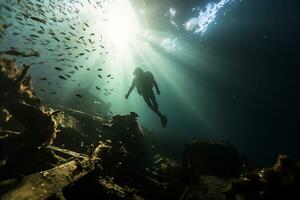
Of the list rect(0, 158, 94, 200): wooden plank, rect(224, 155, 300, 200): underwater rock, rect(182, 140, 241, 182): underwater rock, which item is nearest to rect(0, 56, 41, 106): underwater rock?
rect(0, 158, 94, 200): wooden plank

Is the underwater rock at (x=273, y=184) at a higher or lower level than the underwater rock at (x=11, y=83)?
lower

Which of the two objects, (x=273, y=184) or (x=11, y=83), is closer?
(x=273, y=184)

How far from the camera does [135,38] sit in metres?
45.2

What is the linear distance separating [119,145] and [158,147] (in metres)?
7.18

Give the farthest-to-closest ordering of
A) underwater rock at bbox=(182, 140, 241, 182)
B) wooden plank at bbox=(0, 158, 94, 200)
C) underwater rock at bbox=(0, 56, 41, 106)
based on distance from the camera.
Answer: underwater rock at bbox=(0, 56, 41, 106), underwater rock at bbox=(182, 140, 241, 182), wooden plank at bbox=(0, 158, 94, 200)

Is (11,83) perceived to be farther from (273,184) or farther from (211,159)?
(273,184)

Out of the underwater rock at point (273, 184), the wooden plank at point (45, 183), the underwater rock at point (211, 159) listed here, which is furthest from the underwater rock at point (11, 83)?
the underwater rock at point (273, 184)

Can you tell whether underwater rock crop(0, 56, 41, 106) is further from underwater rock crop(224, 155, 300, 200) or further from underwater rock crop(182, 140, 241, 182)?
underwater rock crop(224, 155, 300, 200)

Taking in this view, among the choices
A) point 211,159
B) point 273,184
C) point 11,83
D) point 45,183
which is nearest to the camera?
point 273,184

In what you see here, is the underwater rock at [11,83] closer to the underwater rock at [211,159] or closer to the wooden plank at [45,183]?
the wooden plank at [45,183]

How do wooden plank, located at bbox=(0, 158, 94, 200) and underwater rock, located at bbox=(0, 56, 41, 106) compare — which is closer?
wooden plank, located at bbox=(0, 158, 94, 200)

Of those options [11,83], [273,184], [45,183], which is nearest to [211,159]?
[273,184]

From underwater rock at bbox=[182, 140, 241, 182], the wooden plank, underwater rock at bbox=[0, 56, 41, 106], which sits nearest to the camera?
the wooden plank

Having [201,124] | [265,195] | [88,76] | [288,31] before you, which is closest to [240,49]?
[288,31]
